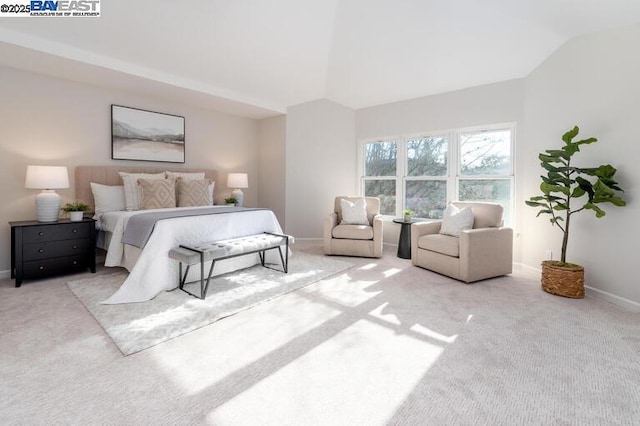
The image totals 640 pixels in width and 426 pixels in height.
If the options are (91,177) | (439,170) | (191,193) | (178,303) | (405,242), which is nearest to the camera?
(178,303)

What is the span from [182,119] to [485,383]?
5.19m

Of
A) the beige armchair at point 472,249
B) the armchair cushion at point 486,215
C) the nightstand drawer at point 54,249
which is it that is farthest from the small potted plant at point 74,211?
the armchair cushion at point 486,215

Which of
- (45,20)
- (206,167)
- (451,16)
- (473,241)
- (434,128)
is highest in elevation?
(451,16)

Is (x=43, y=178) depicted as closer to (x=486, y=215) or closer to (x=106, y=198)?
(x=106, y=198)

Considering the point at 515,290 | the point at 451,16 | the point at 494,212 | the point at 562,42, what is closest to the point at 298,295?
the point at 515,290

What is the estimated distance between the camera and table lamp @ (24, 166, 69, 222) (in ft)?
11.1

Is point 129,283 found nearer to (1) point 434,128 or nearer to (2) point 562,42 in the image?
(1) point 434,128

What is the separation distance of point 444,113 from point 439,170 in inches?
35.1

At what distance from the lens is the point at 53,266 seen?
3.44m

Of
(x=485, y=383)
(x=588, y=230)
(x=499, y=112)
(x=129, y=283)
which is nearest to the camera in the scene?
(x=485, y=383)

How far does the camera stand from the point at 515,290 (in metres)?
3.35

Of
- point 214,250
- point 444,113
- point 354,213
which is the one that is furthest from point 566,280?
point 214,250

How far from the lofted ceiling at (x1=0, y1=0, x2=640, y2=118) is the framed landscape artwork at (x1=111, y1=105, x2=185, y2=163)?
36 centimetres

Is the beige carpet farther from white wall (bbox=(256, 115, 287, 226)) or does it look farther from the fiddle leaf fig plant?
white wall (bbox=(256, 115, 287, 226))
